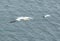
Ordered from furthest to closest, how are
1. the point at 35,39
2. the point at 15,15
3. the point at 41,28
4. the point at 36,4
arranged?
the point at 36,4 → the point at 15,15 → the point at 41,28 → the point at 35,39

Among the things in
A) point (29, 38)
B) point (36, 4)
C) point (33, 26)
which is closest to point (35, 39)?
point (29, 38)

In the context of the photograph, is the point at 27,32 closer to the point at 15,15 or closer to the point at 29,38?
the point at 29,38

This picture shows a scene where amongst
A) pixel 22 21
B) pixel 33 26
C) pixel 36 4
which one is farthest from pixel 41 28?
pixel 36 4

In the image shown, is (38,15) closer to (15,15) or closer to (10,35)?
(15,15)

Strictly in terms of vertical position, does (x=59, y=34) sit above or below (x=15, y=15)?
below

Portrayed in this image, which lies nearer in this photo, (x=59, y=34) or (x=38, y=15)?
(x=59, y=34)

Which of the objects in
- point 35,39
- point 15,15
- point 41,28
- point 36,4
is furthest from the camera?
point 36,4
